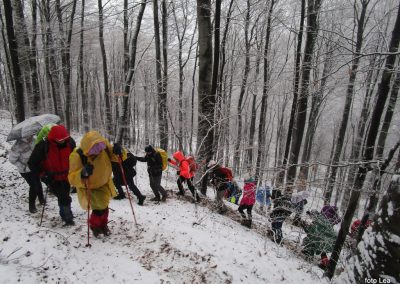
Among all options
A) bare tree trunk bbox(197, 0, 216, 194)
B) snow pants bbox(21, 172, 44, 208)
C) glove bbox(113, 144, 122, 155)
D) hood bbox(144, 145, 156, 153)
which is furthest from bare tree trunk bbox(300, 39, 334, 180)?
snow pants bbox(21, 172, 44, 208)

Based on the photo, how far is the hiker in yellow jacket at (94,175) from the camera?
404cm

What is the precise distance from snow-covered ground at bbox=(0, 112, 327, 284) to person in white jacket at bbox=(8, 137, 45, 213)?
38 centimetres

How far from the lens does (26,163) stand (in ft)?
17.1

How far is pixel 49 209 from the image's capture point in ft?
18.2

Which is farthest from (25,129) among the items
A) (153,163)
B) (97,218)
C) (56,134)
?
(153,163)

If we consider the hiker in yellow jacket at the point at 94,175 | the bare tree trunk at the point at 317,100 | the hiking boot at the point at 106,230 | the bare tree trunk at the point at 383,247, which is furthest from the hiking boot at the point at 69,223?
the bare tree trunk at the point at 383,247

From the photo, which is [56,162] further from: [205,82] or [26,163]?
[205,82]

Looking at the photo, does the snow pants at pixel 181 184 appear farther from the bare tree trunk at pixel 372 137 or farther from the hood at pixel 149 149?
the bare tree trunk at pixel 372 137

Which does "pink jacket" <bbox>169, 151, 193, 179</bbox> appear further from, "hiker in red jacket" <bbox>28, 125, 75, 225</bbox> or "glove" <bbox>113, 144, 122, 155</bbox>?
"hiker in red jacket" <bbox>28, 125, 75, 225</bbox>

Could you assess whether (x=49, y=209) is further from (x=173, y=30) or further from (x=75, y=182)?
(x=173, y=30)

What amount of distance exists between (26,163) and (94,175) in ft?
7.03

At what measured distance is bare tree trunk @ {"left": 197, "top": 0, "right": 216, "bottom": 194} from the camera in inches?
271

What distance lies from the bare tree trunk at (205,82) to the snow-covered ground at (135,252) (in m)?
2.10

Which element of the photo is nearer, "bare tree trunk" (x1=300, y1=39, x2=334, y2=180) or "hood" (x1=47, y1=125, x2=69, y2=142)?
"bare tree trunk" (x1=300, y1=39, x2=334, y2=180)
